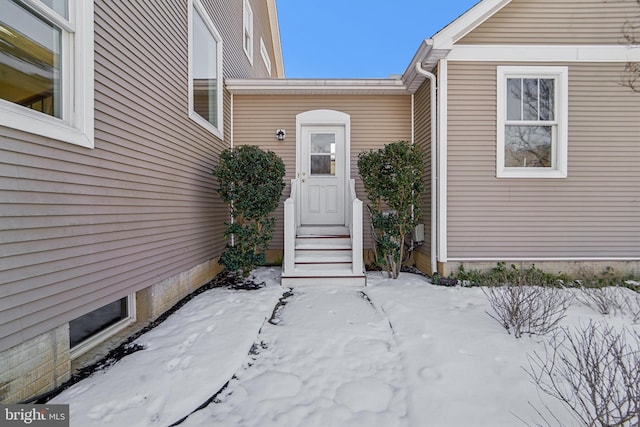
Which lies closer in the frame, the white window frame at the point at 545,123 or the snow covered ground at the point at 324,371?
the snow covered ground at the point at 324,371

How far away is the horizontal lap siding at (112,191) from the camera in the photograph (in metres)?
1.89

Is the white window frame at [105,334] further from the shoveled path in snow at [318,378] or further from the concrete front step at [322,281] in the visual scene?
the concrete front step at [322,281]

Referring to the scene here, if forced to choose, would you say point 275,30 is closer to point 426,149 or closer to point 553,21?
point 426,149

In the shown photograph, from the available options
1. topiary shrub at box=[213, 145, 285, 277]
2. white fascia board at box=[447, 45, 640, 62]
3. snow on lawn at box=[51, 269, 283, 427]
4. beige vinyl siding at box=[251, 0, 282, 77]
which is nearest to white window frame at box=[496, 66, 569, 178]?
white fascia board at box=[447, 45, 640, 62]

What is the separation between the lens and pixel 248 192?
176 inches

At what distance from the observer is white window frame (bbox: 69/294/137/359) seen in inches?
99.8

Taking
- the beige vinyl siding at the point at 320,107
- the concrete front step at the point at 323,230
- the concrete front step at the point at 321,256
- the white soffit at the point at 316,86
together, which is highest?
the white soffit at the point at 316,86

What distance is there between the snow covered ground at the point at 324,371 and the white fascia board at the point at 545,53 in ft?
11.7

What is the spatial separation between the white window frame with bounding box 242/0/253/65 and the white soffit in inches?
82.7

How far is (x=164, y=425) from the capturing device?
1764 millimetres

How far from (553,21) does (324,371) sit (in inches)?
229

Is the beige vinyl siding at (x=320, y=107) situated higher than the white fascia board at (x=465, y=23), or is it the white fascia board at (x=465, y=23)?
the white fascia board at (x=465, y=23)

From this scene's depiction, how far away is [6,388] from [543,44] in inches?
270
